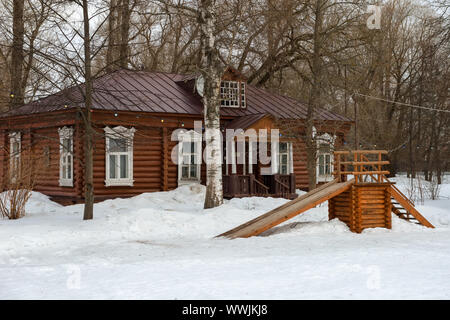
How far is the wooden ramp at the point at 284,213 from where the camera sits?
1307 cm

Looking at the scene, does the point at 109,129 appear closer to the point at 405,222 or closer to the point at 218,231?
the point at 218,231

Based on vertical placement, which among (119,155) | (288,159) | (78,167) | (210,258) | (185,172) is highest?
(119,155)

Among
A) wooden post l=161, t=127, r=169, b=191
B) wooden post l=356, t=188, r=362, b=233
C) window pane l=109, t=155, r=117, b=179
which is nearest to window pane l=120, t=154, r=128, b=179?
window pane l=109, t=155, r=117, b=179

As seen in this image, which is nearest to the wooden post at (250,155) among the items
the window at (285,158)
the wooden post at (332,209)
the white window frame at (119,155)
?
the window at (285,158)

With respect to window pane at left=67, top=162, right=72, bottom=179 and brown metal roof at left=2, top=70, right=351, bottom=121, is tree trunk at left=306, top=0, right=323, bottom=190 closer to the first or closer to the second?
brown metal roof at left=2, top=70, right=351, bottom=121

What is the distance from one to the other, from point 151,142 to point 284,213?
32.0ft

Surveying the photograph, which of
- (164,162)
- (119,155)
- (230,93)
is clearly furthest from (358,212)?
(230,93)

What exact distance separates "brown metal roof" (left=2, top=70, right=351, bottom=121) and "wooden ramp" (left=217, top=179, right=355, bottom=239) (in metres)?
8.52

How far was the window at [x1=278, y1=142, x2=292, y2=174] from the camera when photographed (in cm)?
2450

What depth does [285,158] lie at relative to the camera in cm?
2491

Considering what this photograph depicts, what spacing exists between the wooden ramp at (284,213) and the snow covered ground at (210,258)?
33cm

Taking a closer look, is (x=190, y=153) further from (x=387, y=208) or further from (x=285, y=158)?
(x=387, y=208)

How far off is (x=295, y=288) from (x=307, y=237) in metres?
5.74

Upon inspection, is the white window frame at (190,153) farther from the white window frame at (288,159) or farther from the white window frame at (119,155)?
the white window frame at (288,159)
